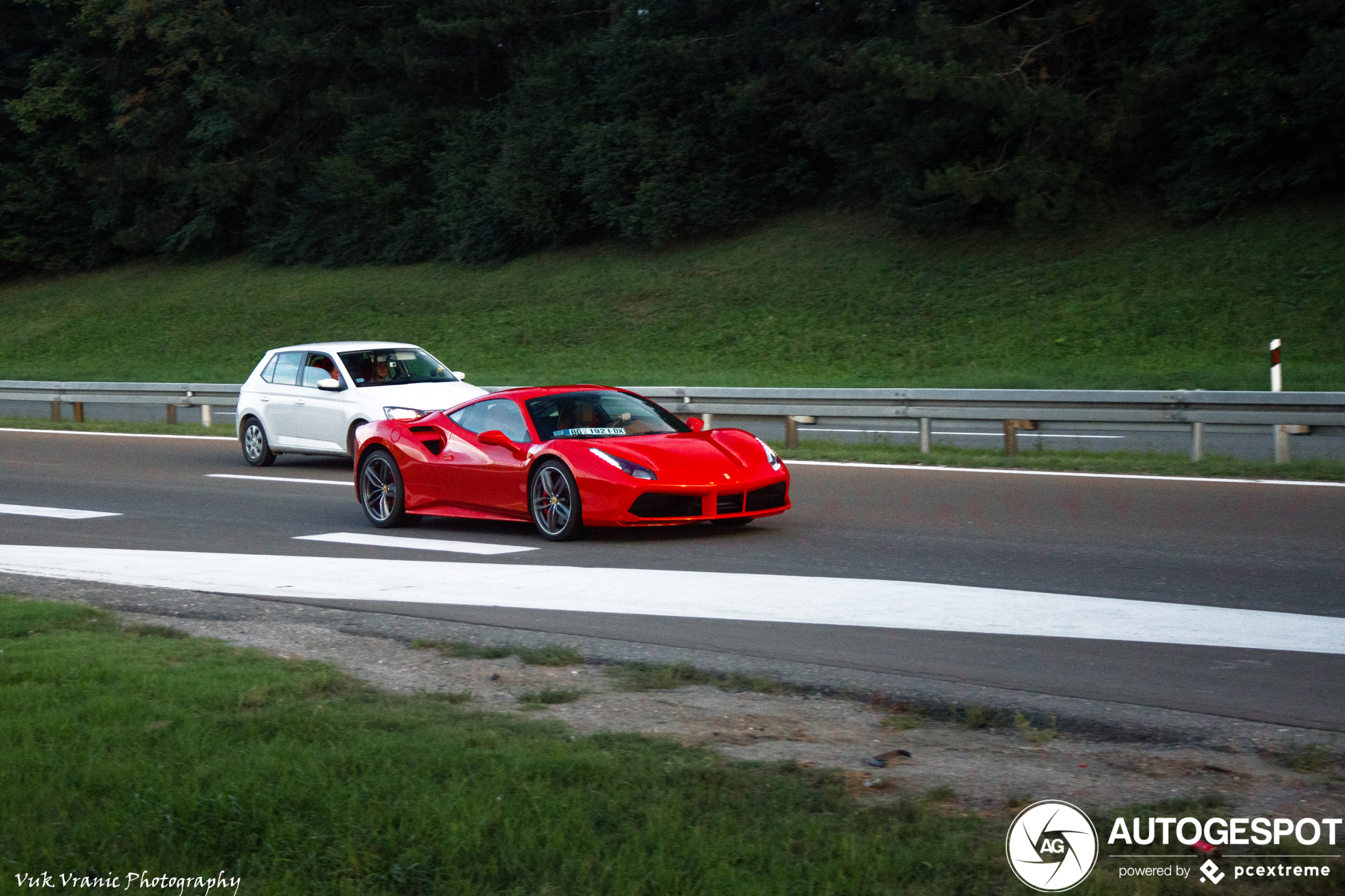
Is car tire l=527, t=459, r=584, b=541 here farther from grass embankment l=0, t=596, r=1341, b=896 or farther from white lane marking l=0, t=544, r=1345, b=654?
grass embankment l=0, t=596, r=1341, b=896

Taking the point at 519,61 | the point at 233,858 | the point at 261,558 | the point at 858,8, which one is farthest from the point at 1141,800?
the point at 519,61

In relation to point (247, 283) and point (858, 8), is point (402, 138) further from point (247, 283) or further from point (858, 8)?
point (858, 8)

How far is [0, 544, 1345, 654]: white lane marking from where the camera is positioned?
7391mm

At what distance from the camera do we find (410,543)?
37.4ft

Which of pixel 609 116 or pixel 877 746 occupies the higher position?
pixel 609 116

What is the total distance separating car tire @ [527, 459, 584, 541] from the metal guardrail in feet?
17.2

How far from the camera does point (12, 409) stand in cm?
3075

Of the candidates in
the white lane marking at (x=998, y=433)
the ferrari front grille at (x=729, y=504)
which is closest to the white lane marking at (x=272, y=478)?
the ferrari front grille at (x=729, y=504)

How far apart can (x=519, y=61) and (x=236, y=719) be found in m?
47.5

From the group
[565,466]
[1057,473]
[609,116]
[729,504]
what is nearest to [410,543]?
[565,466]

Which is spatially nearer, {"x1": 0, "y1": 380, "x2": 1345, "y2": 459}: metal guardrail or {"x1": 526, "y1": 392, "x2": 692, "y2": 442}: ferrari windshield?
{"x1": 526, "y1": 392, "x2": 692, "y2": 442}: ferrari windshield

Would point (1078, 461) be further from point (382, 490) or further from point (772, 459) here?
point (382, 490)

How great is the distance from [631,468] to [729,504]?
80 cm

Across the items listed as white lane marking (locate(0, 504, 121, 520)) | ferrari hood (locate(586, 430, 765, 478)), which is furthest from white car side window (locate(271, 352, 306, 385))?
ferrari hood (locate(586, 430, 765, 478))
